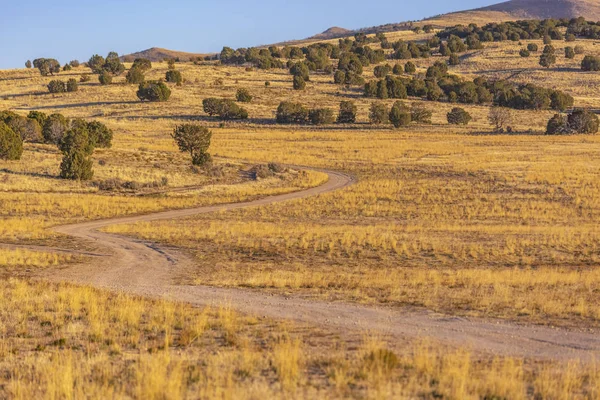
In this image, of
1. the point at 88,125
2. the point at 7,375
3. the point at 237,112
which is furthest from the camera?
the point at 237,112

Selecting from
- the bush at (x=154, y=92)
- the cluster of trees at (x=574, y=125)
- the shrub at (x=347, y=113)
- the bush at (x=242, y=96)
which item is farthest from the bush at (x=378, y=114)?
the bush at (x=154, y=92)

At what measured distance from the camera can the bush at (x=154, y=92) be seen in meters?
109

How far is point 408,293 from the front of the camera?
1797 centimetres

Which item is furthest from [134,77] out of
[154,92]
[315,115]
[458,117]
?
[458,117]

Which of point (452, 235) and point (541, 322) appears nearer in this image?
point (541, 322)

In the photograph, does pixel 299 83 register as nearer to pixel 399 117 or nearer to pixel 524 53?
pixel 399 117

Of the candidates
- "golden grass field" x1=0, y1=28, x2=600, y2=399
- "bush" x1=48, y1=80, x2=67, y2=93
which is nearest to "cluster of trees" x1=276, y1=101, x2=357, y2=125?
"golden grass field" x1=0, y1=28, x2=600, y2=399

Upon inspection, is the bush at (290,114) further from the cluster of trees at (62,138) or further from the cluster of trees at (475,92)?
the cluster of trees at (62,138)

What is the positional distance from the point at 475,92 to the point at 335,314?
Result: 10891 cm

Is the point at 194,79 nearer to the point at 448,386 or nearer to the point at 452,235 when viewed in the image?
the point at 452,235

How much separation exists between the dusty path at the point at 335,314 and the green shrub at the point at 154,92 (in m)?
85.5

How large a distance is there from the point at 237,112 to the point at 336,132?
59.2 ft

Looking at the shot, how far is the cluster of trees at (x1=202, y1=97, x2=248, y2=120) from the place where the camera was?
10150 cm

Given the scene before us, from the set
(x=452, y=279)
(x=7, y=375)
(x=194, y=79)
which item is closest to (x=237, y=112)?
(x=194, y=79)
